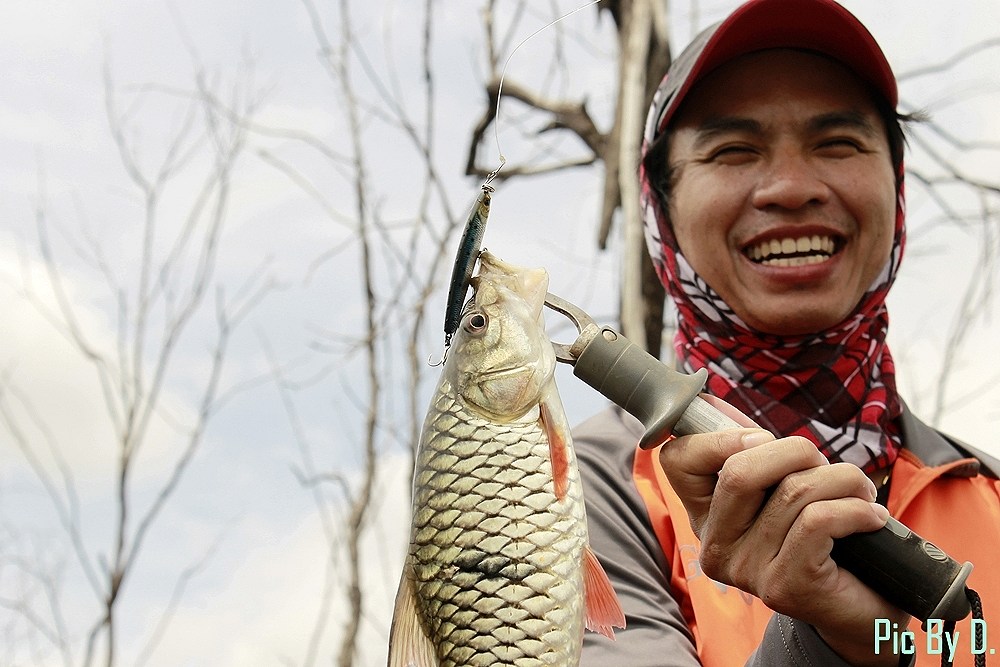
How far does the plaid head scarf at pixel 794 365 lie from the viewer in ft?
7.45

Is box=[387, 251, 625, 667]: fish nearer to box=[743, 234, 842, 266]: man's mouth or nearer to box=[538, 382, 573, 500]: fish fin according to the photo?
box=[538, 382, 573, 500]: fish fin

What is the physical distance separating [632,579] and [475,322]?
31.1 inches

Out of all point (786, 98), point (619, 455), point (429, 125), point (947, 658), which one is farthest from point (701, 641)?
point (429, 125)

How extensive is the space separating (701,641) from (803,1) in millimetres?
1356

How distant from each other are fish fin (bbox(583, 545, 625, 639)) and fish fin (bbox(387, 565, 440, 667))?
0.65ft

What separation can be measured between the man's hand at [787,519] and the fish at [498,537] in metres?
0.20

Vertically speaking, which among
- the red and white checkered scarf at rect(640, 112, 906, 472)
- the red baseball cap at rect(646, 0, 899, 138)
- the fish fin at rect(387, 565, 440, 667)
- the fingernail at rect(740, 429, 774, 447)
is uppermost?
the red baseball cap at rect(646, 0, 899, 138)

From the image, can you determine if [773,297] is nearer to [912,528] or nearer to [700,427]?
[912,528]

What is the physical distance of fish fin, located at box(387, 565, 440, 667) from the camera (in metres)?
1.12

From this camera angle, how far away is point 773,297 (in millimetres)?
2145

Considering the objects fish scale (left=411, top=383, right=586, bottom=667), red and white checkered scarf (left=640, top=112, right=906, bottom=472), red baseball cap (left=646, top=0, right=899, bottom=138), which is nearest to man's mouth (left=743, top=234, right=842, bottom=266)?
red and white checkered scarf (left=640, top=112, right=906, bottom=472)

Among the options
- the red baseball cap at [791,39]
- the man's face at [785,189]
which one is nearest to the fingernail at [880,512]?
the man's face at [785,189]

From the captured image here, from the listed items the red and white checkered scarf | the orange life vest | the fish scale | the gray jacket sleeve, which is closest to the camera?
the fish scale

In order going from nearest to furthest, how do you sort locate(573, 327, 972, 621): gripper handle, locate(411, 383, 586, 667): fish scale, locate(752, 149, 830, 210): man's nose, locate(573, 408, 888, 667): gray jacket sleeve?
1. locate(411, 383, 586, 667): fish scale
2. locate(573, 327, 972, 621): gripper handle
3. locate(573, 408, 888, 667): gray jacket sleeve
4. locate(752, 149, 830, 210): man's nose
